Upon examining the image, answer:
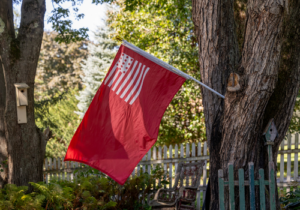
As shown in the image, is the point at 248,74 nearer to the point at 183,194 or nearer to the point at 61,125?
the point at 183,194

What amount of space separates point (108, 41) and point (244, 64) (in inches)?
725

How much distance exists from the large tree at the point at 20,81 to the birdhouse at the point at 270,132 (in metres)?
4.66

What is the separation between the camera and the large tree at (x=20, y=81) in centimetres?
606

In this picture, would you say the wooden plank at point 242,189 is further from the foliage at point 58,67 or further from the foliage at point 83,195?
the foliage at point 58,67

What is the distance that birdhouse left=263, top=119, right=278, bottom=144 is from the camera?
13.5 ft

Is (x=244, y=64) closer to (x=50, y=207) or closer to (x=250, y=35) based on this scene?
(x=250, y=35)

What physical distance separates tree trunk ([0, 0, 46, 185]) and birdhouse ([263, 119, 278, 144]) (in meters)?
4.67

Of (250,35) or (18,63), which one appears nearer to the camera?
(250,35)

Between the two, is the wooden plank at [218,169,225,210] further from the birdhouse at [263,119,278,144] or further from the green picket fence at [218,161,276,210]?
the birdhouse at [263,119,278,144]

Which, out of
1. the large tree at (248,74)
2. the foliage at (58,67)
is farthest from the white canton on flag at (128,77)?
the foliage at (58,67)

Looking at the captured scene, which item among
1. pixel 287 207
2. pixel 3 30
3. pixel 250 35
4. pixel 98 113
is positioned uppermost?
pixel 3 30

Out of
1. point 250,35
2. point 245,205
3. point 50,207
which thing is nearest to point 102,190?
point 50,207

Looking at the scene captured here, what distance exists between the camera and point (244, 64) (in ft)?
13.0

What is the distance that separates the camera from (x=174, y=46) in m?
11.4
